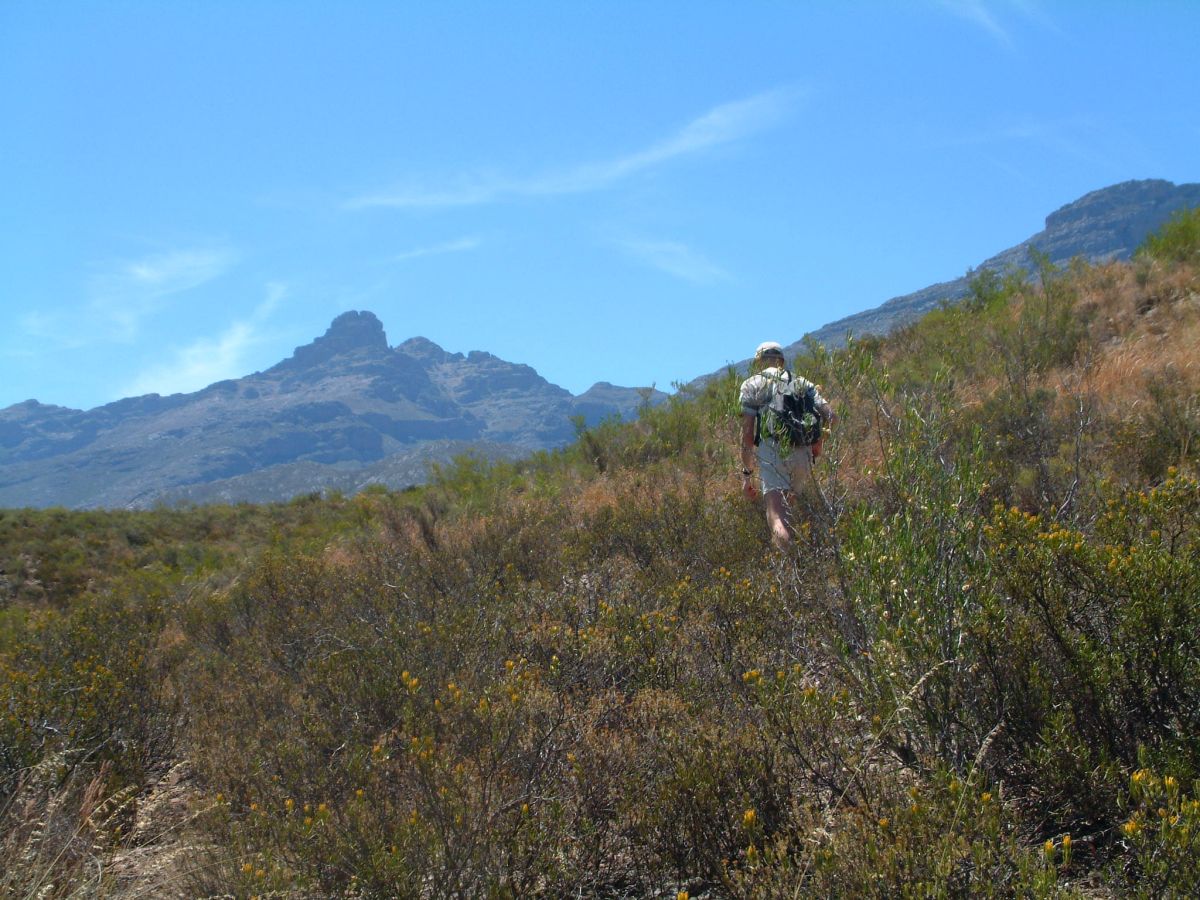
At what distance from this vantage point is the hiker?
5.26 metres

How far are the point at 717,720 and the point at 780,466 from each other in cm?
276

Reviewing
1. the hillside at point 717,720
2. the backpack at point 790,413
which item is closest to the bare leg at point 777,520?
the hillside at point 717,720

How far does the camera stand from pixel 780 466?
5.45 metres

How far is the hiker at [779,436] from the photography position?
17.3 feet

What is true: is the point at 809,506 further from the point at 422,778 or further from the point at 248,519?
the point at 248,519

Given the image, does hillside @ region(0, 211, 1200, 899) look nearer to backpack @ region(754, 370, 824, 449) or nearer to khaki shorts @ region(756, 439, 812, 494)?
khaki shorts @ region(756, 439, 812, 494)

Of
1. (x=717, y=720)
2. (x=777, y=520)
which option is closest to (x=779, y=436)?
(x=777, y=520)

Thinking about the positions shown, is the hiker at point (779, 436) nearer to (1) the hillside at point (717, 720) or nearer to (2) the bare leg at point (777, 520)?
(2) the bare leg at point (777, 520)

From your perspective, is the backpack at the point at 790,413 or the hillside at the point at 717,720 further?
the backpack at the point at 790,413

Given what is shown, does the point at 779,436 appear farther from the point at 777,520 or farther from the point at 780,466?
the point at 777,520

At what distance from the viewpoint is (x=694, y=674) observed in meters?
3.39

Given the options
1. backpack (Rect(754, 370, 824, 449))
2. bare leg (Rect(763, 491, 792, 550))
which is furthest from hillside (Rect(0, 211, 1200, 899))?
backpack (Rect(754, 370, 824, 449))

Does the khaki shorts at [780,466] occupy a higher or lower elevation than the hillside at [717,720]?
higher

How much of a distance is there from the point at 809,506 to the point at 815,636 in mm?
1027
